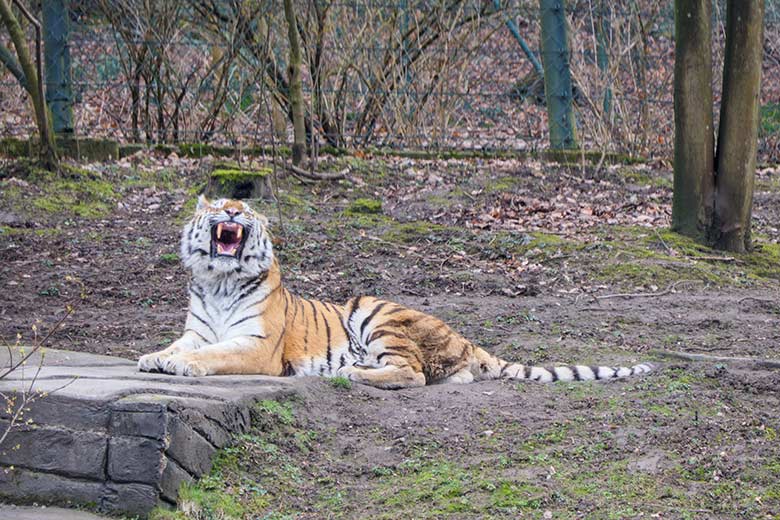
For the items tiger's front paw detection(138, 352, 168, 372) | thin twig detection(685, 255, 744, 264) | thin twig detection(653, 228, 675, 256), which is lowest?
thin twig detection(685, 255, 744, 264)

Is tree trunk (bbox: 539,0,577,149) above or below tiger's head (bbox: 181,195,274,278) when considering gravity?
above

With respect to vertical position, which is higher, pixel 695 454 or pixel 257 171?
pixel 257 171

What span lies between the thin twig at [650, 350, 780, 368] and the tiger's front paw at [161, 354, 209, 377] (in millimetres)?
3033

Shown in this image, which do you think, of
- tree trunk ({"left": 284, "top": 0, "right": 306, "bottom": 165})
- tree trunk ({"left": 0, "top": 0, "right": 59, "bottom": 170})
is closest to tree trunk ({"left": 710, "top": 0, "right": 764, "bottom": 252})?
tree trunk ({"left": 284, "top": 0, "right": 306, "bottom": 165})

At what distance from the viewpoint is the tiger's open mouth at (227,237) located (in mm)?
6473

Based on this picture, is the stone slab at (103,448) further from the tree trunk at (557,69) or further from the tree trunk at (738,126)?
the tree trunk at (557,69)

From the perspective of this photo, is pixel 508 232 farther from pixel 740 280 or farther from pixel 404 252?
pixel 740 280

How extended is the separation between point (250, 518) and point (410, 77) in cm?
969

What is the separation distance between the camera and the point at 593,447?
526 centimetres

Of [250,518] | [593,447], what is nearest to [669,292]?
[593,447]

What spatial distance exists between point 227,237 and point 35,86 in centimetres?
541

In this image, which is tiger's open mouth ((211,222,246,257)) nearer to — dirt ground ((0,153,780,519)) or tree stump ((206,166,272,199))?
dirt ground ((0,153,780,519))

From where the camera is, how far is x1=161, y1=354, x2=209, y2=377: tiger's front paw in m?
5.66

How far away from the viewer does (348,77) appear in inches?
536
